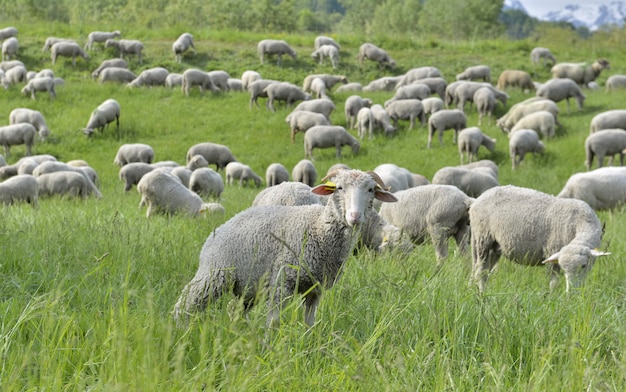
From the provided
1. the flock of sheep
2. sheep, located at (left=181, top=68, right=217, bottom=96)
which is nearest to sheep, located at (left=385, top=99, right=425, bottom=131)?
the flock of sheep

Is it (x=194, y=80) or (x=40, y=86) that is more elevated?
(x=194, y=80)

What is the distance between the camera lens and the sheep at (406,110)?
855 inches

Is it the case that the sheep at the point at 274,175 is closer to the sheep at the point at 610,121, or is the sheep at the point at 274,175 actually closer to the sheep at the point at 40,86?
the sheep at the point at 610,121

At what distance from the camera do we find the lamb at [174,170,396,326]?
3986 millimetres

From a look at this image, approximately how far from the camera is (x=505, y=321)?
379 cm

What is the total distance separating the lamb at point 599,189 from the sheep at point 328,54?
64.1 ft

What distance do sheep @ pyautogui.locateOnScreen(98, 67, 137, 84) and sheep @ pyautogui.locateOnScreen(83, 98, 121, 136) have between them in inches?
225

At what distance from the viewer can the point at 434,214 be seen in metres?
8.22

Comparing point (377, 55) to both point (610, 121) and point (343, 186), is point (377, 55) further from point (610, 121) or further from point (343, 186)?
point (343, 186)

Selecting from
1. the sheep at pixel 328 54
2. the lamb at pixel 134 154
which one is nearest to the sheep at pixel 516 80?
the sheep at pixel 328 54

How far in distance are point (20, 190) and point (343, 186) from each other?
8697 millimetres

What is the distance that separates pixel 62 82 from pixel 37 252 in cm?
2287

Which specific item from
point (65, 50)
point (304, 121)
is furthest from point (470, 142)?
point (65, 50)

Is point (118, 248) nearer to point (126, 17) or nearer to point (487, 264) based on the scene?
point (487, 264)
